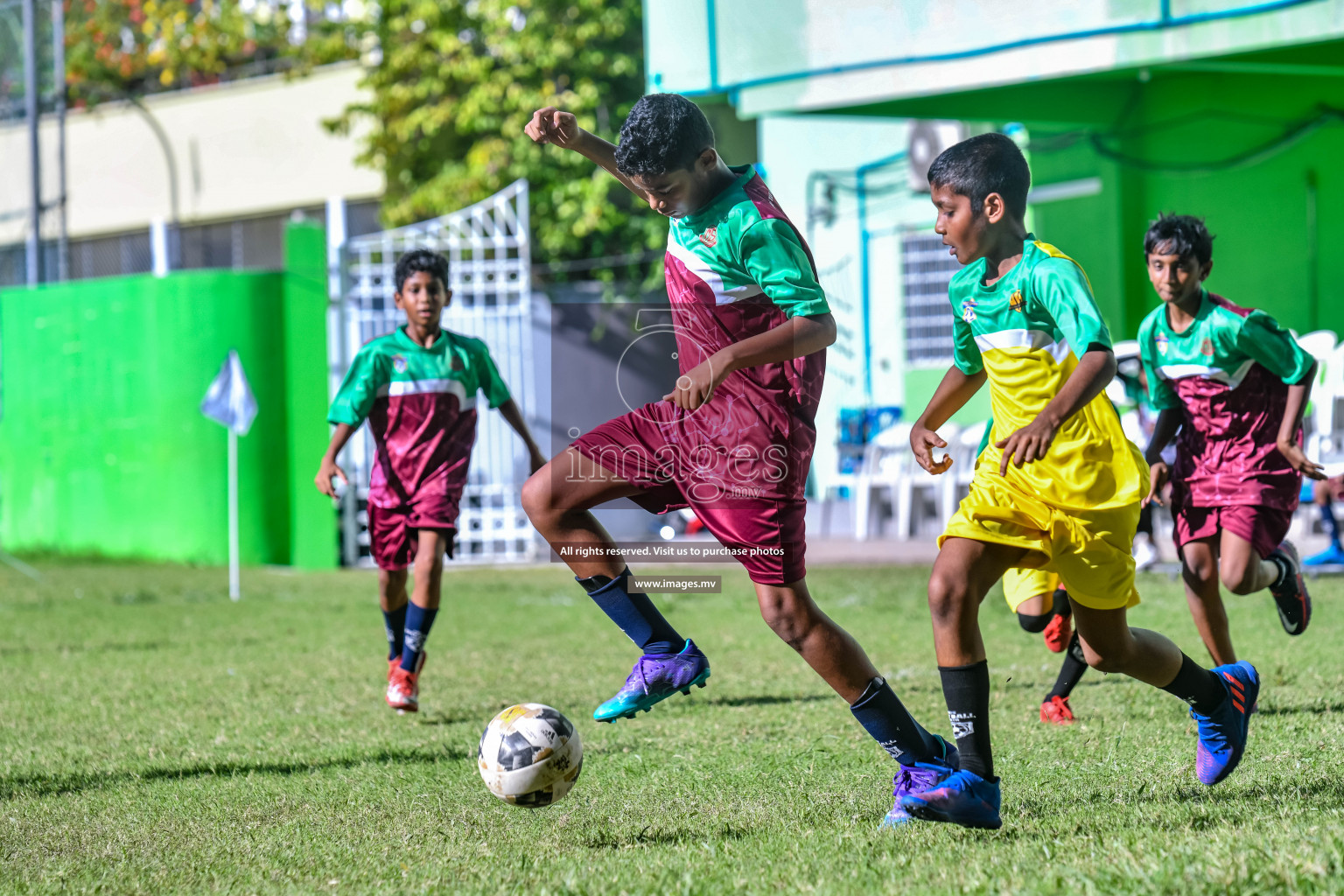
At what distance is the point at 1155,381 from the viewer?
5609 mm

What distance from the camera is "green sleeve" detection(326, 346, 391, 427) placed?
21.4 ft

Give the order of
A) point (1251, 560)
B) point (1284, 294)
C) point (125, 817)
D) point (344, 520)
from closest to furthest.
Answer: point (125, 817)
point (1251, 560)
point (1284, 294)
point (344, 520)

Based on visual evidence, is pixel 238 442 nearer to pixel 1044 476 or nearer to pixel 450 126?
pixel 450 126

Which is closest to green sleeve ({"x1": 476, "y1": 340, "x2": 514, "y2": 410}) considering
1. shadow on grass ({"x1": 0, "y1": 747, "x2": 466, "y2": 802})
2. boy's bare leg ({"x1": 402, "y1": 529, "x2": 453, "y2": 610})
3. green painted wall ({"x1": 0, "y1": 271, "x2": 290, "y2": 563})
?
boy's bare leg ({"x1": 402, "y1": 529, "x2": 453, "y2": 610})

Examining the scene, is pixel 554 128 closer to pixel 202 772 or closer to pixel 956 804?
pixel 956 804

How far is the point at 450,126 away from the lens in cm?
1978

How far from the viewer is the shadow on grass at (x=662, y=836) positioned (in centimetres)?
371

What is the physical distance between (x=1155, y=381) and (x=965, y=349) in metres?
1.80

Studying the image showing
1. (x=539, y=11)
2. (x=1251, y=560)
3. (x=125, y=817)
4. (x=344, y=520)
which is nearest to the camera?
(x=125, y=817)

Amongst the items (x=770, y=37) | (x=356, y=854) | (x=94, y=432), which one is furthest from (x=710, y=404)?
(x=94, y=432)

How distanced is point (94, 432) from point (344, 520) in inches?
140

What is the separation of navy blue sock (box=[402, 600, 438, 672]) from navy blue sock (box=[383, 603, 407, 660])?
0.41 feet

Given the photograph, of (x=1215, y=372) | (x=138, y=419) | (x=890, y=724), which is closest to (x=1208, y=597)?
(x=1215, y=372)

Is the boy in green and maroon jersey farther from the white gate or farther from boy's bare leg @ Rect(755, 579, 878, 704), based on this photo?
the white gate
